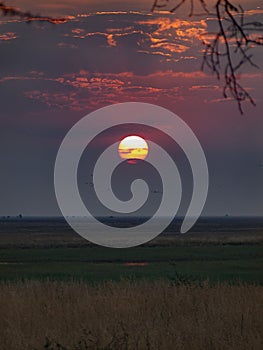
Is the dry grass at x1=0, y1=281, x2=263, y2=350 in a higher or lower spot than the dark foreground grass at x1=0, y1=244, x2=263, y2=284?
higher

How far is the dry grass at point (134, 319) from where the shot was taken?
11875 mm

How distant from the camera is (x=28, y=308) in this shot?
15.0m

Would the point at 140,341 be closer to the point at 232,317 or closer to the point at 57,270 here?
the point at 232,317

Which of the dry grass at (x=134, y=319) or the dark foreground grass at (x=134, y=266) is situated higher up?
the dry grass at (x=134, y=319)

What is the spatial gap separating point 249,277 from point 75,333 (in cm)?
2770

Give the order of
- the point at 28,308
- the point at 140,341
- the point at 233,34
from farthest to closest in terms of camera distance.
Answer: the point at 28,308 < the point at 140,341 < the point at 233,34

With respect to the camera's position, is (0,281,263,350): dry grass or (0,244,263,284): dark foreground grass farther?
(0,244,263,284): dark foreground grass

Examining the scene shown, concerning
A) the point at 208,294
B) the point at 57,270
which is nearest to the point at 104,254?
the point at 57,270

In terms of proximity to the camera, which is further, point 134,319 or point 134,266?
point 134,266

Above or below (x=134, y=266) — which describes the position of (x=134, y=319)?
above

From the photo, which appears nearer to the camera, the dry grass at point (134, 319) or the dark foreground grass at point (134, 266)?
the dry grass at point (134, 319)

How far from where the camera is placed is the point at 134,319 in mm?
14203

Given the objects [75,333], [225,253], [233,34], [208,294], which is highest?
[233,34]

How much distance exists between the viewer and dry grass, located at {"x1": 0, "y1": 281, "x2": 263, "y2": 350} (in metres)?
11.9
